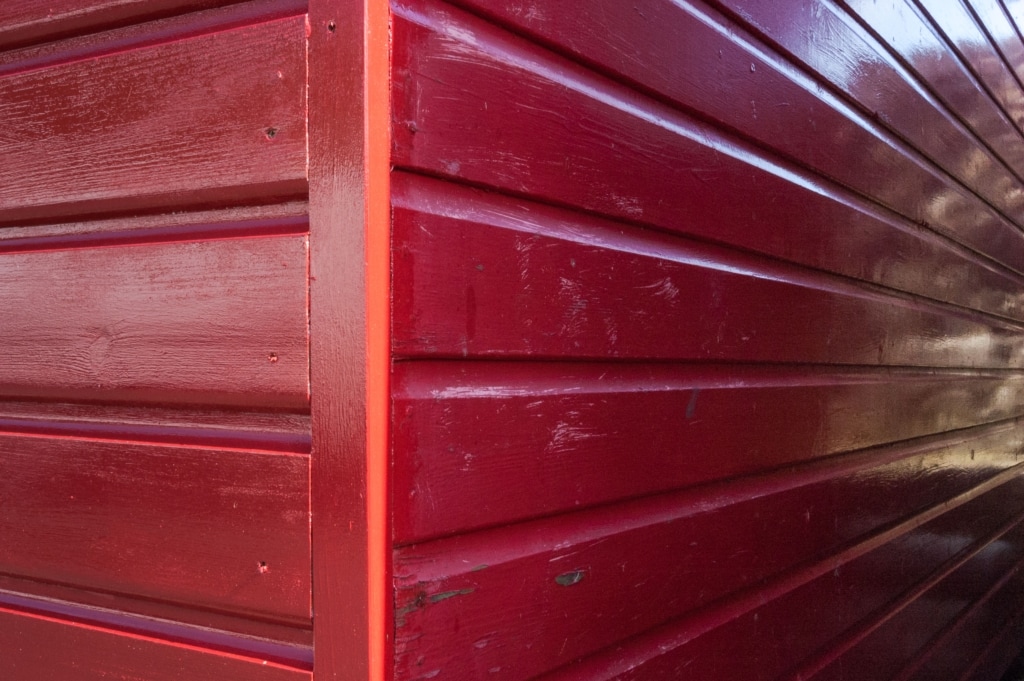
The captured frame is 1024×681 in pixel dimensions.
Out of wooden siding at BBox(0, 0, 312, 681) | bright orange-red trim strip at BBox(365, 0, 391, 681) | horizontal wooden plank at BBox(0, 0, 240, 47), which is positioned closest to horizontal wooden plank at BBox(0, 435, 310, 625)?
wooden siding at BBox(0, 0, 312, 681)

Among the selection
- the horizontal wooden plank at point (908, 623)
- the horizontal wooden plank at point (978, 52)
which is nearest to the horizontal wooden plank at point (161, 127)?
the horizontal wooden plank at point (908, 623)

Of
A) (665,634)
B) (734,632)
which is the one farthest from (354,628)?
(734,632)

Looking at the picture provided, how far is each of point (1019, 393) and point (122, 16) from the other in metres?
4.85

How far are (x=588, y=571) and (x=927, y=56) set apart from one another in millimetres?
2478

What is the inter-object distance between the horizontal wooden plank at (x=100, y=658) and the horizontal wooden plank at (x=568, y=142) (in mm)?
710

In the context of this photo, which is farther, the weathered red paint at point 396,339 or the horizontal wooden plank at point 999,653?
the horizontal wooden plank at point 999,653

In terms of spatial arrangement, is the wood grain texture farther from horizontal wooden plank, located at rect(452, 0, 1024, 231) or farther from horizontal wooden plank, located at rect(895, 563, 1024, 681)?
horizontal wooden plank, located at rect(895, 563, 1024, 681)

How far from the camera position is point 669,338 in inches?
64.7

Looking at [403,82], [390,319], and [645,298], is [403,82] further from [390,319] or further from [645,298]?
[645,298]

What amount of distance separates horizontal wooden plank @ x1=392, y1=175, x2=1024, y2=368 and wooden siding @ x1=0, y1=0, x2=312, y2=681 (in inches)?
6.6

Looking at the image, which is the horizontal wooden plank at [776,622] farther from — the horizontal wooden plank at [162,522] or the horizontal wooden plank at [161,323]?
the horizontal wooden plank at [161,323]

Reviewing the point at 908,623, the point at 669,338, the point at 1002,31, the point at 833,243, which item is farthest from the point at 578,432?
the point at 1002,31

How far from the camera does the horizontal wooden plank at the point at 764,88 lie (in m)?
1.43

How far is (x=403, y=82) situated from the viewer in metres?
1.08
